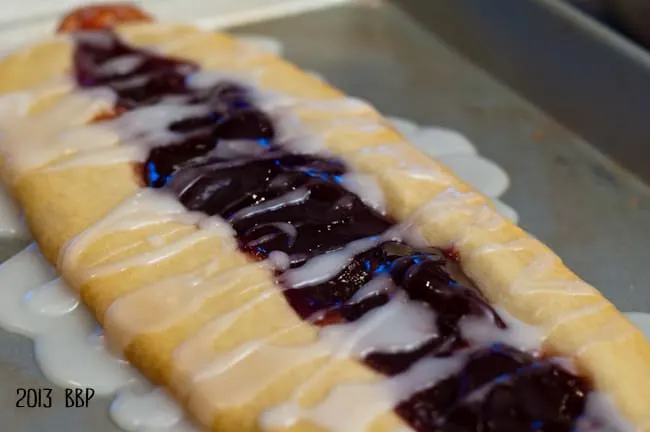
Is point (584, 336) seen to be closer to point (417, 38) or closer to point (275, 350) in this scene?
point (275, 350)

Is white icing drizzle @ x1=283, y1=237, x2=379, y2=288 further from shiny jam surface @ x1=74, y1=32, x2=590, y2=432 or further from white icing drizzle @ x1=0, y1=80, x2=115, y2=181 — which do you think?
white icing drizzle @ x1=0, y1=80, x2=115, y2=181

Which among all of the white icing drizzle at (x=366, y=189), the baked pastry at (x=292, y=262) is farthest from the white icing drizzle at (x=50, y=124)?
the white icing drizzle at (x=366, y=189)

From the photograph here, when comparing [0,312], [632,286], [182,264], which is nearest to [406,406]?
[182,264]

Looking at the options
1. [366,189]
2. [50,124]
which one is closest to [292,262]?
[366,189]

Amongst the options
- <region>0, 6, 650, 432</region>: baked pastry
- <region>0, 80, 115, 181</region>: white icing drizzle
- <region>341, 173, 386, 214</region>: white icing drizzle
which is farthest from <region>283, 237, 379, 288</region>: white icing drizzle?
<region>0, 80, 115, 181</region>: white icing drizzle

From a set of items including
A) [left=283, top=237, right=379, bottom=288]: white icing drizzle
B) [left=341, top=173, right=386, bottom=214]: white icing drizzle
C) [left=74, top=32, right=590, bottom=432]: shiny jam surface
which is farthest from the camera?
[left=341, top=173, right=386, bottom=214]: white icing drizzle

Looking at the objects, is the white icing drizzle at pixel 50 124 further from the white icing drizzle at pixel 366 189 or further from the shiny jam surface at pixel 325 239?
the white icing drizzle at pixel 366 189

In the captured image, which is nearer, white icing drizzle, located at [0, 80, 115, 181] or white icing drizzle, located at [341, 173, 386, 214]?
white icing drizzle, located at [341, 173, 386, 214]

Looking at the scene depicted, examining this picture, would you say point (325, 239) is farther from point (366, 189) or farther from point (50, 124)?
point (50, 124)
